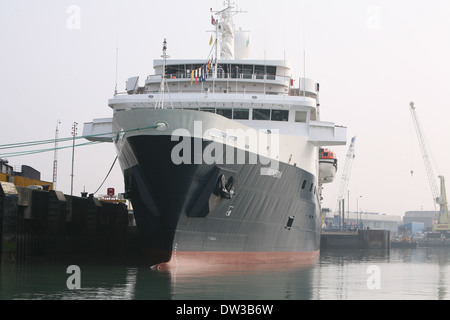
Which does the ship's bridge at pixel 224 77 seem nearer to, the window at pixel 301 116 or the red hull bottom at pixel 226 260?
the window at pixel 301 116

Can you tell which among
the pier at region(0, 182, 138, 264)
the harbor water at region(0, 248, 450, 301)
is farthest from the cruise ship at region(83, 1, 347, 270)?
the pier at region(0, 182, 138, 264)

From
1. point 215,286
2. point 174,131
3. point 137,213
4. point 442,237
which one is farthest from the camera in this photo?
point 442,237

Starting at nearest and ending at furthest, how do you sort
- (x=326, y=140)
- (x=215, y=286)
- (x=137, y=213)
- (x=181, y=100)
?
(x=215, y=286) < (x=137, y=213) < (x=181, y=100) < (x=326, y=140)

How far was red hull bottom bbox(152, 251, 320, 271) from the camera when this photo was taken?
80.5ft

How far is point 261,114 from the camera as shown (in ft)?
98.7

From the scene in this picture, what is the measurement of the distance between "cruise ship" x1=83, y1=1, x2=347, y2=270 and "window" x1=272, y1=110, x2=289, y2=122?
0.05 meters

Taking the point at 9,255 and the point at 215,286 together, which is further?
the point at 9,255

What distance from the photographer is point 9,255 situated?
26906mm

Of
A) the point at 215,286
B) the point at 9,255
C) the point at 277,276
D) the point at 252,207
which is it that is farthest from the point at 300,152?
the point at 9,255

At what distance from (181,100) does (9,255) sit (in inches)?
409

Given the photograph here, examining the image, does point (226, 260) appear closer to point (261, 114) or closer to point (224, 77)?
point (261, 114)

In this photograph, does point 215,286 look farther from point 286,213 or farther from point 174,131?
point 286,213

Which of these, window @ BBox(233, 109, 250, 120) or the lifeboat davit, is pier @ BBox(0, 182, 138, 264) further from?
the lifeboat davit

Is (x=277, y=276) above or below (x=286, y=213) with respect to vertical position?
below
